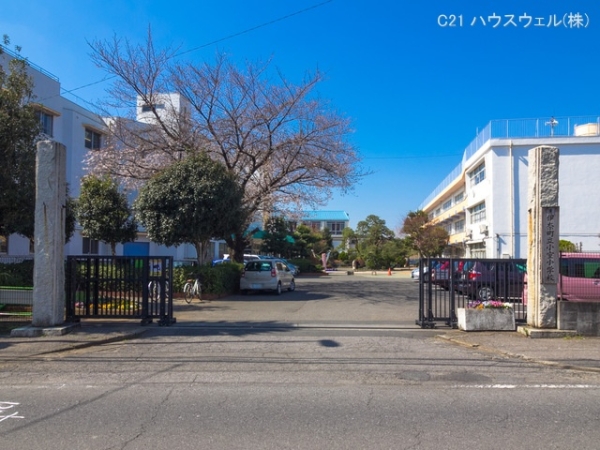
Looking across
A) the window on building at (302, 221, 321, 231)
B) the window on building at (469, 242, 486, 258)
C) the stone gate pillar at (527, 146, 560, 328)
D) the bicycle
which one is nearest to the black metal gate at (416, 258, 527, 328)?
the stone gate pillar at (527, 146, 560, 328)

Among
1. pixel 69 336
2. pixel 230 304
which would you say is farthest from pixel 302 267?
pixel 69 336

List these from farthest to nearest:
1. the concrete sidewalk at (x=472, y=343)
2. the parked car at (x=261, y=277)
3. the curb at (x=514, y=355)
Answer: the parked car at (x=261, y=277)
the concrete sidewalk at (x=472, y=343)
the curb at (x=514, y=355)

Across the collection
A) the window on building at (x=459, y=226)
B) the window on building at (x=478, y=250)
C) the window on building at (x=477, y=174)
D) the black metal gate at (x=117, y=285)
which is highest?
the window on building at (x=477, y=174)

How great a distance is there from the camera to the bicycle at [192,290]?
18.5m

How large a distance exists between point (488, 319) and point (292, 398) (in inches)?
265

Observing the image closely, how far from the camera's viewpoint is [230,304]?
59.0 feet

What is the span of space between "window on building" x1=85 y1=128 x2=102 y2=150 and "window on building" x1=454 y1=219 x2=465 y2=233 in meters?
33.3

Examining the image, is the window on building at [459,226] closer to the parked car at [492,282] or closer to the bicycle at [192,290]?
the bicycle at [192,290]

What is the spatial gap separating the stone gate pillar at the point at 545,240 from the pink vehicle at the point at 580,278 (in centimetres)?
39

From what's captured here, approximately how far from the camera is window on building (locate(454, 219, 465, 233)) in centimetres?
5019

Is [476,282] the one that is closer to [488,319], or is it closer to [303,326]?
[488,319]

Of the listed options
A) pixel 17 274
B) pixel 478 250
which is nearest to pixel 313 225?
pixel 478 250

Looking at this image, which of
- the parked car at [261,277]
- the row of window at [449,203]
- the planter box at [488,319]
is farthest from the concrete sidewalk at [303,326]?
the row of window at [449,203]

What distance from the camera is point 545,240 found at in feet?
36.9
